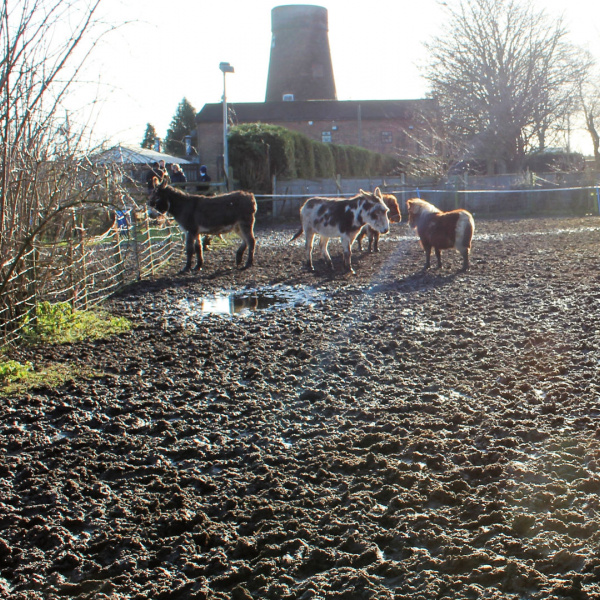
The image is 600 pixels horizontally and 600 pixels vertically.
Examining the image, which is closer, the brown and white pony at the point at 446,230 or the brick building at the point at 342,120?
the brown and white pony at the point at 446,230

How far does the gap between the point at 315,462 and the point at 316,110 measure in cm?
4720

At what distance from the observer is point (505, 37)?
3506 cm

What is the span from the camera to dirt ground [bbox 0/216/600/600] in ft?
9.09

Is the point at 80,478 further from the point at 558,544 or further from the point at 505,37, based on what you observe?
the point at 505,37

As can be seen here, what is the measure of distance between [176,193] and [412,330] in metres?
6.46

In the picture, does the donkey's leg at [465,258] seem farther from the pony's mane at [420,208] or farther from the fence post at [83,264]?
the fence post at [83,264]

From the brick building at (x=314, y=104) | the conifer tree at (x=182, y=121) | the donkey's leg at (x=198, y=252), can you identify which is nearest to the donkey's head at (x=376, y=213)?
the donkey's leg at (x=198, y=252)

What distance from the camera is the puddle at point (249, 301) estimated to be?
8570 mm

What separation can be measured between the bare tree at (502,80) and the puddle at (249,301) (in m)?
28.2

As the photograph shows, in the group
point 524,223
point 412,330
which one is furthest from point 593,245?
point 412,330

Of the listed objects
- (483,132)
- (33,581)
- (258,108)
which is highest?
(258,108)

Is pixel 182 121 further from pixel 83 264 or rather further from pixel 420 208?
pixel 83 264

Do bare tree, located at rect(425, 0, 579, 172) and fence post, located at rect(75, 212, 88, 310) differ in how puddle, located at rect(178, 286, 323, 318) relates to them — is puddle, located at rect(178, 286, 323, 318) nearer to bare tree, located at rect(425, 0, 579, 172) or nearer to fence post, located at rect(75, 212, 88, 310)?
fence post, located at rect(75, 212, 88, 310)

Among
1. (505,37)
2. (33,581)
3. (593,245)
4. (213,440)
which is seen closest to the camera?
(33,581)
